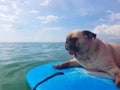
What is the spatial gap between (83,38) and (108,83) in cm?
113

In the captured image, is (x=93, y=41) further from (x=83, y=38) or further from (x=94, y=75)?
(x=94, y=75)

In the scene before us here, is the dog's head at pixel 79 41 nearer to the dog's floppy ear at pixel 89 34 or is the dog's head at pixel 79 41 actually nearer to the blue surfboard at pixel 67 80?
the dog's floppy ear at pixel 89 34

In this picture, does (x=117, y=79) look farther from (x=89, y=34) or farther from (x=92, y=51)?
(x=89, y=34)

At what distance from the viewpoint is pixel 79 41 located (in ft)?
14.6

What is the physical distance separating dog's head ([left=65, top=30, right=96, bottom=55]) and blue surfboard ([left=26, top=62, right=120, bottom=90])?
21.7 inches

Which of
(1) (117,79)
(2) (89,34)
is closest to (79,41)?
(2) (89,34)

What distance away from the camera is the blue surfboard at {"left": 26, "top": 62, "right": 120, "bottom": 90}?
3.82 m

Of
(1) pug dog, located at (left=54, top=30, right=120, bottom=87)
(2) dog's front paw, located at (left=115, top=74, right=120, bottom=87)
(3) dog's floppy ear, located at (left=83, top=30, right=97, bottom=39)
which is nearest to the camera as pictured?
(2) dog's front paw, located at (left=115, top=74, right=120, bottom=87)

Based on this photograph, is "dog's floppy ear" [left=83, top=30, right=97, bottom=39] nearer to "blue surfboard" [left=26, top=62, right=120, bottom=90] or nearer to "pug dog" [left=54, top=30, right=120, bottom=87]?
"pug dog" [left=54, top=30, right=120, bottom=87]

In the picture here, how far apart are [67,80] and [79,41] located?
2.92 feet

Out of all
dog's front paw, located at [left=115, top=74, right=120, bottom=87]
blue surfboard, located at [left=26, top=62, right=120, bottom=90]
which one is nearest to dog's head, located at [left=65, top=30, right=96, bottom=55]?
blue surfboard, located at [left=26, top=62, right=120, bottom=90]

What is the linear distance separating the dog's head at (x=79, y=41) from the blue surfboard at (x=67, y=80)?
1.81 feet

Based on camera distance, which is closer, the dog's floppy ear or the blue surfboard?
the blue surfboard

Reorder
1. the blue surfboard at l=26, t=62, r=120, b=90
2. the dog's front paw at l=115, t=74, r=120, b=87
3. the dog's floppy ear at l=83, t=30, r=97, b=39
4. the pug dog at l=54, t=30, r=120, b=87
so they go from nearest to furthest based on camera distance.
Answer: the dog's front paw at l=115, t=74, r=120, b=87 → the blue surfboard at l=26, t=62, r=120, b=90 → the pug dog at l=54, t=30, r=120, b=87 → the dog's floppy ear at l=83, t=30, r=97, b=39
